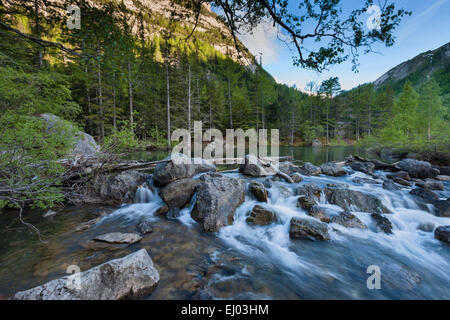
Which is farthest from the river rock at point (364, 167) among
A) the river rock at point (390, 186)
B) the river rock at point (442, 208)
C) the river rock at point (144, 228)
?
the river rock at point (144, 228)

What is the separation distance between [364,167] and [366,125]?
45.5 m

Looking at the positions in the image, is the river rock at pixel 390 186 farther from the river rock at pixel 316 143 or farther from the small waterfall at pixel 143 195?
the river rock at pixel 316 143

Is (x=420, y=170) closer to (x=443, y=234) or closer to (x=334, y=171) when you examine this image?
(x=334, y=171)

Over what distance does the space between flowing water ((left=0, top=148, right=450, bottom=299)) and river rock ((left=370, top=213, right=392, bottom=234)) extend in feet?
0.57

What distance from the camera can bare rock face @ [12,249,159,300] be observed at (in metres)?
1.96

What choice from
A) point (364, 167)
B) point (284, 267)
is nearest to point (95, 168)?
point (284, 267)

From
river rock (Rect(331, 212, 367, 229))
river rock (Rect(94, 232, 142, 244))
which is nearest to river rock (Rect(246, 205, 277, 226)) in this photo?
A: river rock (Rect(331, 212, 367, 229))

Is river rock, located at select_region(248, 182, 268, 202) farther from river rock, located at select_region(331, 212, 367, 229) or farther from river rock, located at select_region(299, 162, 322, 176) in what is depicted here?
river rock, located at select_region(299, 162, 322, 176)

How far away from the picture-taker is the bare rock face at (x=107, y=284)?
1964 mm

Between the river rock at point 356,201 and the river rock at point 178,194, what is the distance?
17.5 ft

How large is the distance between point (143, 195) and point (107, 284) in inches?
181

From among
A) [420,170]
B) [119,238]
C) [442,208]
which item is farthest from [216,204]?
[420,170]

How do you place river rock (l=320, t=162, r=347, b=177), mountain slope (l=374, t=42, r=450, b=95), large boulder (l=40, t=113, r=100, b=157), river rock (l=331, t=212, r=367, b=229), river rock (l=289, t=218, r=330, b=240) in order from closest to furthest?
river rock (l=289, t=218, r=330, b=240) → large boulder (l=40, t=113, r=100, b=157) → river rock (l=331, t=212, r=367, b=229) → river rock (l=320, t=162, r=347, b=177) → mountain slope (l=374, t=42, r=450, b=95)
